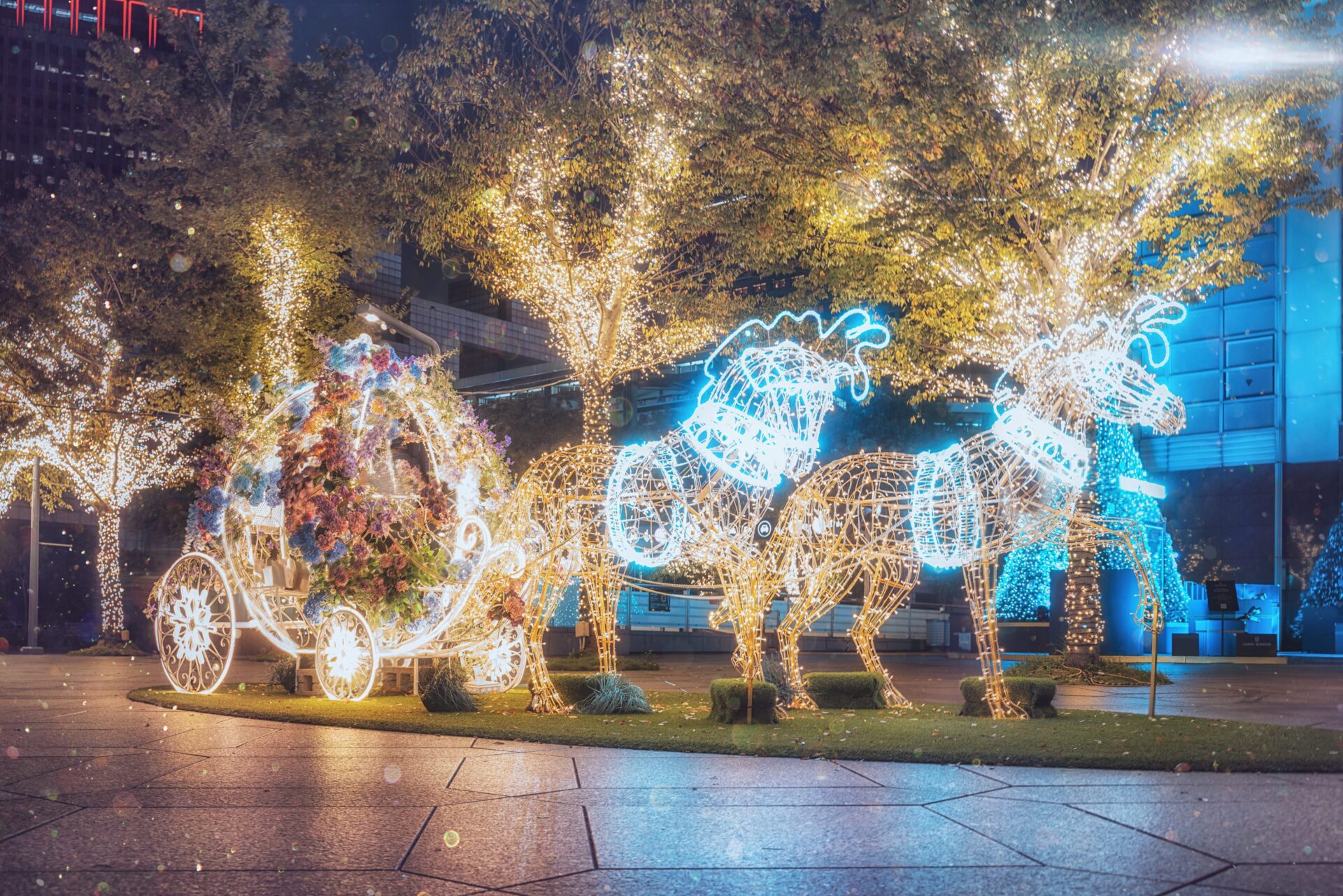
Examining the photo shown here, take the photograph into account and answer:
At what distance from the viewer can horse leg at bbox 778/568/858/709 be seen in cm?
1079

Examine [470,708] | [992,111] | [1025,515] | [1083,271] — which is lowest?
[470,708]

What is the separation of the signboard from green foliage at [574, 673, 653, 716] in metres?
20.3

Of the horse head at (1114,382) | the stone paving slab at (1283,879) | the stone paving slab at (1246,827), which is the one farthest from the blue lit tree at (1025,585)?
the stone paving slab at (1283,879)

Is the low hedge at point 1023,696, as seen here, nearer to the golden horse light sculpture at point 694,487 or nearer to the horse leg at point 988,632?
the horse leg at point 988,632

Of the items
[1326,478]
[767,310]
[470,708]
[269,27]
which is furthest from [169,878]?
[1326,478]

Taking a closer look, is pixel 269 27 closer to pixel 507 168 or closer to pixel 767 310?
pixel 507 168

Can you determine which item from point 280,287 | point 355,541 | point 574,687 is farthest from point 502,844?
point 280,287

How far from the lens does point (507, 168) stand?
2009 centimetres

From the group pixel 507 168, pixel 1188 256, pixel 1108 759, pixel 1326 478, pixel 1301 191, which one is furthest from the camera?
pixel 1326 478

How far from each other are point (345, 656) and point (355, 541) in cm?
136

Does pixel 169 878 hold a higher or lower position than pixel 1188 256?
lower

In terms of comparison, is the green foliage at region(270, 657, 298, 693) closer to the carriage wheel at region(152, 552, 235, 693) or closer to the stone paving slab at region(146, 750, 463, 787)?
the carriage wheel at region(152, 552, 235, 693)

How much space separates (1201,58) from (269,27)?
1710 centimetres

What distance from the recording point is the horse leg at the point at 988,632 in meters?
9.98
